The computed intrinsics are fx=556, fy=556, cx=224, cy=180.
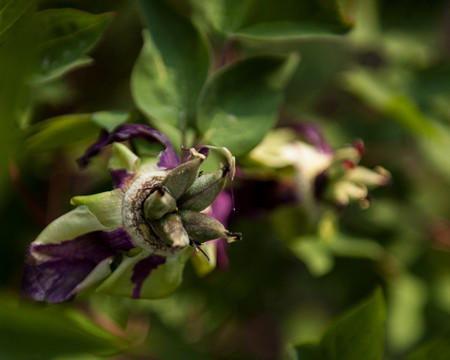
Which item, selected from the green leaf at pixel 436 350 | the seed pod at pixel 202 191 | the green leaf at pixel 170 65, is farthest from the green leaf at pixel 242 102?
the green leaf at pixel 436 350

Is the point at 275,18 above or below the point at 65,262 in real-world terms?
above

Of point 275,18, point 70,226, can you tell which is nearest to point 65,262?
point 70,226

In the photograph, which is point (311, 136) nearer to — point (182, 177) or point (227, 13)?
point (227, 13)

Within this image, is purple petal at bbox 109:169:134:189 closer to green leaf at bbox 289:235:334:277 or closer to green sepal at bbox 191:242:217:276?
green sepal at bbox 191:242:217:276

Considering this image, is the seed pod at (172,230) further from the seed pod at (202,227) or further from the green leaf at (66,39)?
the green leaf at (66,39)

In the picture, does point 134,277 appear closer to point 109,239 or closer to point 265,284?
point 109,239

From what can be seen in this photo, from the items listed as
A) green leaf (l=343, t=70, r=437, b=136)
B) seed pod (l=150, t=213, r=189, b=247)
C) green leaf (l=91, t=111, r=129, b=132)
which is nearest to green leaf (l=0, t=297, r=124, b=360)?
seed pod (l=150, t=213, r=189, b=247)
